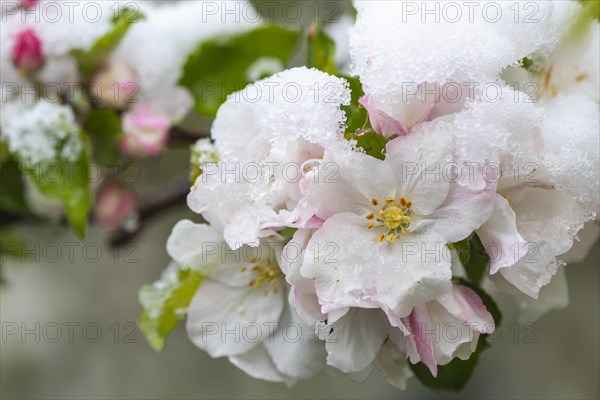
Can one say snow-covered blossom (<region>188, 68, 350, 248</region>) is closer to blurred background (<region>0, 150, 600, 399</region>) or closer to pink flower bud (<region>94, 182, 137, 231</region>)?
pink flower bud (<region>94, 182, 137, 231</region>)

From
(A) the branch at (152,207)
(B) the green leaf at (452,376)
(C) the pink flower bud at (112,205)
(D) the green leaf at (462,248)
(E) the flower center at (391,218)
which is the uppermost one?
(E) the flower center at (391,218)

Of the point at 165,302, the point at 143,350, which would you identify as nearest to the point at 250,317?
the point at 165,302

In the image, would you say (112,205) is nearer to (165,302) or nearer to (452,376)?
(165,302)

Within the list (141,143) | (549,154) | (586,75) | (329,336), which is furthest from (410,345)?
(141,143)

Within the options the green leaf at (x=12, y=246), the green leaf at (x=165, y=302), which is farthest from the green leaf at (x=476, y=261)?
the green leaf at (x=12, y=246)

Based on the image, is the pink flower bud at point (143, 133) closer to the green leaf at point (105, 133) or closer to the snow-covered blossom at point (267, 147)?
the green leaf at point (105, 133)

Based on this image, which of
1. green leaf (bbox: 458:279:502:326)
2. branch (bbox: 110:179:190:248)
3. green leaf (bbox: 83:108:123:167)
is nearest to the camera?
green leaf (bbox: 458:279:502:326)

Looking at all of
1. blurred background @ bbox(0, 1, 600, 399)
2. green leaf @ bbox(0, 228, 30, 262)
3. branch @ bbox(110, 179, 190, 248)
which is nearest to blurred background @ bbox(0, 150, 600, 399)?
blurred background @ bbox(0, 1, 600, 399)
